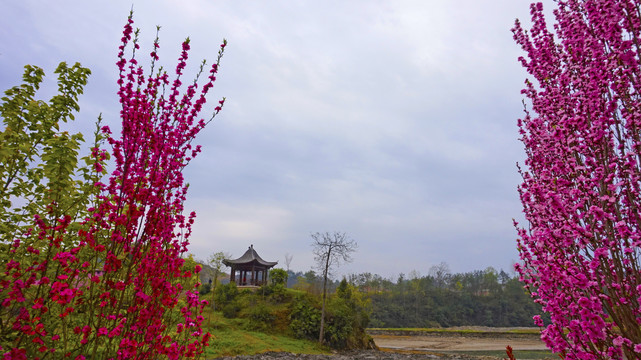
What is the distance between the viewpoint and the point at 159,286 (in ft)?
9.83

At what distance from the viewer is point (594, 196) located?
9.42ft

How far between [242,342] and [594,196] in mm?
17233

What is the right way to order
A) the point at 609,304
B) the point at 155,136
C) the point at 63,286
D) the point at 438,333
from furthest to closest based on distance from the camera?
the point at 438,333
the point at 155,136
the point at 609,304
the point at 63,286

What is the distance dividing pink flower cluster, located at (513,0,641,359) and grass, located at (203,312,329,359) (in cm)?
1438

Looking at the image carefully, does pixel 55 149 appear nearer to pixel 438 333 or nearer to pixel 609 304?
pixel 609 304

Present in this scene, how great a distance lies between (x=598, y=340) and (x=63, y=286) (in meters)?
4.63

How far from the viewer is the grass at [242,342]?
50.7ft

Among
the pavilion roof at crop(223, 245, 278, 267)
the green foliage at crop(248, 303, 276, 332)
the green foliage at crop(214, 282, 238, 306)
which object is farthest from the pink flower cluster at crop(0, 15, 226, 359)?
the pavilion roof at crop(223, 245, 278, 267)


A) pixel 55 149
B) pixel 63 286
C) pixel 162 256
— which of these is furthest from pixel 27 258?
pixel 162 256

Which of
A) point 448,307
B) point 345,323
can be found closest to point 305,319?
point 345,323

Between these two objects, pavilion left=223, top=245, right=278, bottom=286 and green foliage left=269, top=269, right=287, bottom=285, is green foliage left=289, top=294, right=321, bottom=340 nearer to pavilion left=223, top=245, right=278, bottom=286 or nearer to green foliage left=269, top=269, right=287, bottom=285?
green foliage left=269, top=269, right=287, bottom=285

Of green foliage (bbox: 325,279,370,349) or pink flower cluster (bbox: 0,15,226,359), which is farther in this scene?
green foliage (bbox: 325,279,370,349)

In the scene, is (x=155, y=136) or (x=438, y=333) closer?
(x=155, y=136)

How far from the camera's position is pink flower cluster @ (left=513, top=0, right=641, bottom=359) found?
277 cm
